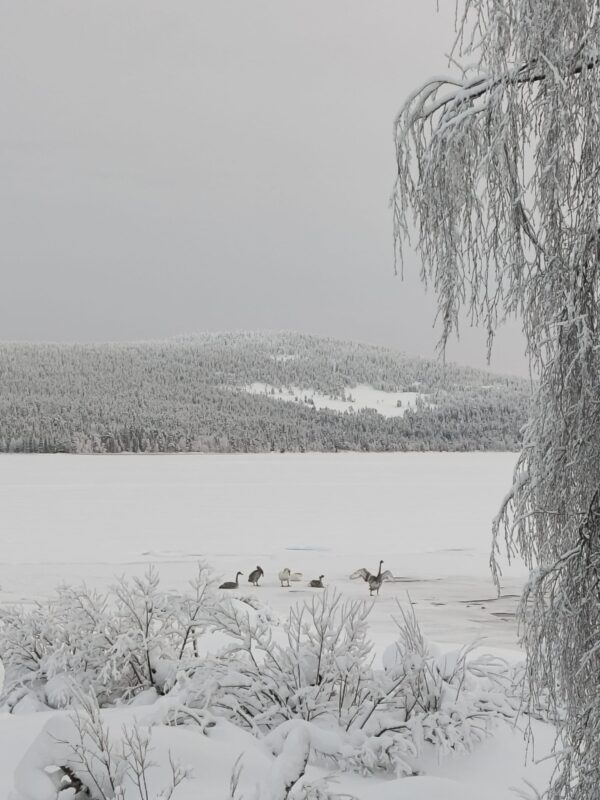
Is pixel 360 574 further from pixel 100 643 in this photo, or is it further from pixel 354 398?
pixel 354 398

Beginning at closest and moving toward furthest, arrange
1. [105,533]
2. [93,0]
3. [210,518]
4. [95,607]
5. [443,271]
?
1. [443,271]
2. [95,607]
3. [105,533]
4. [210,518]
5. [93,0]

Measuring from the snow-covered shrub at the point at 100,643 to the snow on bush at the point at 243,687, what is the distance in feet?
0.03

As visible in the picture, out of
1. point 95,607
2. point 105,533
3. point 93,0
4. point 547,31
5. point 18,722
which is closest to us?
point 547,31

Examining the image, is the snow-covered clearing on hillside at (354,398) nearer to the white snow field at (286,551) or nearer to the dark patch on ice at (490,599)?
the white snow field at (286,551)

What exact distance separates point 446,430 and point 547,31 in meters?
89.3

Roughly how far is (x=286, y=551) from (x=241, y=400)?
8855cm

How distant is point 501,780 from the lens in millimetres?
4590

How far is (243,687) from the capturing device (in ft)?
16.8

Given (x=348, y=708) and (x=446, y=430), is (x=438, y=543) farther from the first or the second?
(x=446, y=430)

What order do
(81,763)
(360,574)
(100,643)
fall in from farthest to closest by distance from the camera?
(360,574) < (100,643) < (81,763)

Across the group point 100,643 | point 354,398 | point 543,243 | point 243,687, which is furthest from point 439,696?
point 354,398

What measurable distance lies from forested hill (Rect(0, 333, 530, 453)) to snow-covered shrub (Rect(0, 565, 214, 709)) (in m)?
52.0

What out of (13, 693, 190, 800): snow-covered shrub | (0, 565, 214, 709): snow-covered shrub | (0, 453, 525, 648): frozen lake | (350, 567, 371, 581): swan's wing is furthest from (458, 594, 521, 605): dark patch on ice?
(13, 693, 190, 800): snow-covered shrub

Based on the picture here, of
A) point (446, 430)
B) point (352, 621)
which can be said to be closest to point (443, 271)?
point (352, 621)
